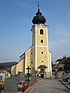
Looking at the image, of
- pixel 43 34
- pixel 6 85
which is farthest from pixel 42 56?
pixel 6 85

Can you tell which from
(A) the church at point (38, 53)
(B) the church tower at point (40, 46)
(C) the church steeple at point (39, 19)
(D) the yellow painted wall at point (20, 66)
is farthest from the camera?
(C) the church steeple at point (39, 19)

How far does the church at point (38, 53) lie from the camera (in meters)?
49.7

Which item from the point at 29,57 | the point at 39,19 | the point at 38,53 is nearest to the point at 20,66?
the point at 29,57

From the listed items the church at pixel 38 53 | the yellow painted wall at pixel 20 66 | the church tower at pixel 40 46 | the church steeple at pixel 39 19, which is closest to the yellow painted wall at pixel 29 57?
the church at pixel 38 53

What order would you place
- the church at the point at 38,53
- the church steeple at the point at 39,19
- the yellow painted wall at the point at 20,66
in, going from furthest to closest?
the church steeple at the point at 39,19 → the yellow painted wall at the point at 20,66 → the church at the point at 38,53

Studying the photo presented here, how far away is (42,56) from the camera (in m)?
50.3

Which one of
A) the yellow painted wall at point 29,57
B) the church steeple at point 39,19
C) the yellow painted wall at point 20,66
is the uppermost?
the church steeple at point 39,19

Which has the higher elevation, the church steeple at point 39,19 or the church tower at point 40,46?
the church steeple at point 39,19

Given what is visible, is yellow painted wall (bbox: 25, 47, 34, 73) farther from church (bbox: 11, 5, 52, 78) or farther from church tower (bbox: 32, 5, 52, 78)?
church tower (bbox: 32, 5, 52, 78)

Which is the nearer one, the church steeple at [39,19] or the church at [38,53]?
the church at [38,53]

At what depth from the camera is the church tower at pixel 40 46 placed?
49.5 meters

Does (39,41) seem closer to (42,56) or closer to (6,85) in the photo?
(42,56)

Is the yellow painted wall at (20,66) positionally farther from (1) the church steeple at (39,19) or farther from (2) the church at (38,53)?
(1) the church steeple at (39,19)

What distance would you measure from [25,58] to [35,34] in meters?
6.47
